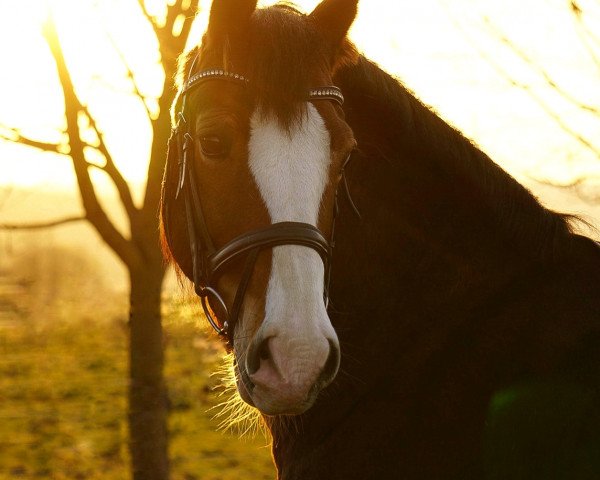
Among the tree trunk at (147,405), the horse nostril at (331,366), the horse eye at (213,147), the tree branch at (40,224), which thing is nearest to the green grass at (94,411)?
the tree trunk at (147,405)

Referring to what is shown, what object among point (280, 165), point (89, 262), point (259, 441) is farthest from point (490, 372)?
point (89, 262)

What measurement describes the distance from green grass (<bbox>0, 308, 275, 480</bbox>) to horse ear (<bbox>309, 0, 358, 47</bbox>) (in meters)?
2.01

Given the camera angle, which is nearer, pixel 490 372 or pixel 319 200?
pixel 319 200

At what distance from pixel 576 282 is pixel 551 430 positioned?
633 mm

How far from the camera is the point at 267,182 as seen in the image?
2711mm

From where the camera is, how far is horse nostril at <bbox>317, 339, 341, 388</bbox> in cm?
255

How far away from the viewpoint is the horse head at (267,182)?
8.39ft

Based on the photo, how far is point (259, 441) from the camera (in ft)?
29.8

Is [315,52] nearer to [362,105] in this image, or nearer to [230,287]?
[362,105]

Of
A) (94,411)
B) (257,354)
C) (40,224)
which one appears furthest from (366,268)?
(94,411)

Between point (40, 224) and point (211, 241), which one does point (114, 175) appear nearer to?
point (40, 224)

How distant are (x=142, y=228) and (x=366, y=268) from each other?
205 centimetres

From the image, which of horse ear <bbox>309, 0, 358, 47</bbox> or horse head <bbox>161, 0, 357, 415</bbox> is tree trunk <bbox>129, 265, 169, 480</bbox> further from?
horse ear <bbox>309, 0, 358, 47</bbox>

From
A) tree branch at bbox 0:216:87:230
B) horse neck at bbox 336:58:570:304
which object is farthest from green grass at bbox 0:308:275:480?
horse neck at bbox 336:58:570:304
